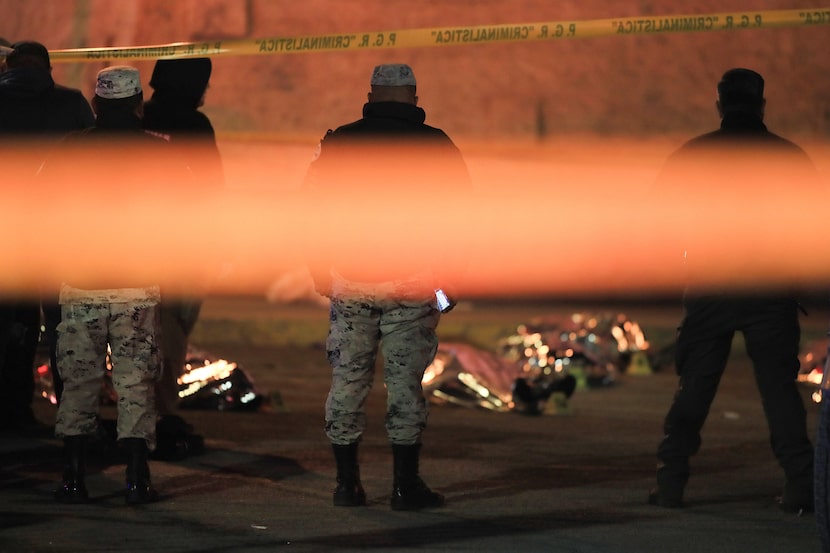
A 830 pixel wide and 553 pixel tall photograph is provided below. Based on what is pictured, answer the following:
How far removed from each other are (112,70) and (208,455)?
2.09 m

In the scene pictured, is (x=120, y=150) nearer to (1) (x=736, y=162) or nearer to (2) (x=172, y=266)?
(2) (x=172, y=266)

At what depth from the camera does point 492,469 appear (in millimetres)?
7348

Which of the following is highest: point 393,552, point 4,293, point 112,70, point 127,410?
point 112,70

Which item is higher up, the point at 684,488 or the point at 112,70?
the point at 112,70

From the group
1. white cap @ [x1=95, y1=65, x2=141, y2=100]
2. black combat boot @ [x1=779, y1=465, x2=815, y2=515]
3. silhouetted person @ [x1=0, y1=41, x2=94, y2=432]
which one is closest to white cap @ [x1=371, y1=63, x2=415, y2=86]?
white cap @ [x1=95, y1=65, x2=141, y2=100]

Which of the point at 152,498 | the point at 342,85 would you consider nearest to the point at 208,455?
the point at 152,498

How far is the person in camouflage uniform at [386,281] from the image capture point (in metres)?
6.32

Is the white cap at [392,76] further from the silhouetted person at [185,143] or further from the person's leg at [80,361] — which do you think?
the person's leg at [80,361]

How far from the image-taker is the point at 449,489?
680 cm

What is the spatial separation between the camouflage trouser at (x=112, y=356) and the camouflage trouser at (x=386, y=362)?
0.77m

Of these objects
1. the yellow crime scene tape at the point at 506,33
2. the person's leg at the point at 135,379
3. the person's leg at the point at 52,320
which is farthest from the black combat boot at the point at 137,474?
the yellow crime scene tape at the point at 506,33

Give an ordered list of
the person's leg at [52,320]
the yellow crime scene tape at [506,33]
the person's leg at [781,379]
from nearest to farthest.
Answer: the person's leg at [781,379] < the yellow crime scene tape at [506,33] < the person's leg at [52,320]

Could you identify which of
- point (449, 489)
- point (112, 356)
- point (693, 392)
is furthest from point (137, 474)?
point (693, 392)

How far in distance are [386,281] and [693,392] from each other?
138 centimetres
